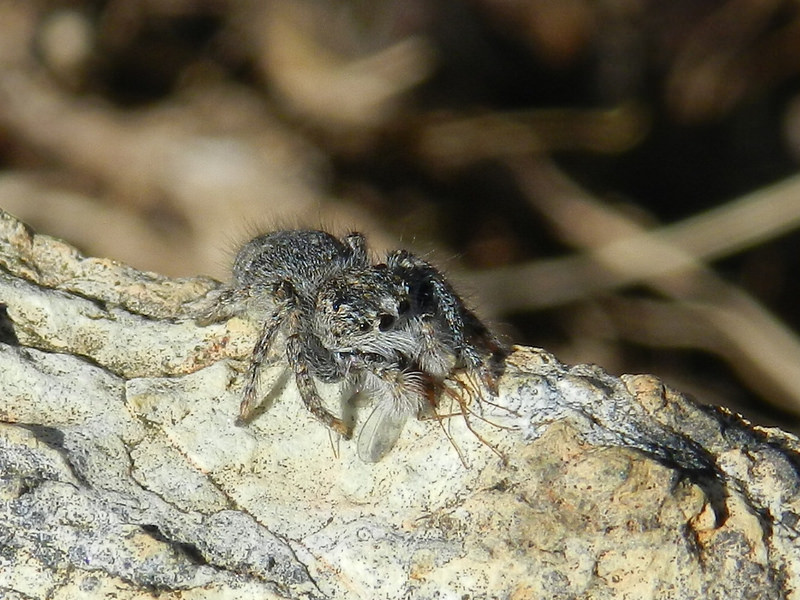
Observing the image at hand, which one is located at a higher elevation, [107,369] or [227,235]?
[227,235]

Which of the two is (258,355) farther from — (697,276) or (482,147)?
(482,147)

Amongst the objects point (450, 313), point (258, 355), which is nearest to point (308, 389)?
point (258, 355)

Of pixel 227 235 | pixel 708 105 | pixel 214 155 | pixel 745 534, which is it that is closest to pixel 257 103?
pixel 214 155

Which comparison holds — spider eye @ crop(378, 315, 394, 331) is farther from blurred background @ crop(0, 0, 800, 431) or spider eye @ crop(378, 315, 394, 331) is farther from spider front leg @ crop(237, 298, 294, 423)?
blurred background @ crop(0, 0, 800, 431)

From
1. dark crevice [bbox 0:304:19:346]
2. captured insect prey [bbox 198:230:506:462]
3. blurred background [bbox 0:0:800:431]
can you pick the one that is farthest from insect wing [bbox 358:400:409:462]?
blurred background [bbox 0:0:800:431]

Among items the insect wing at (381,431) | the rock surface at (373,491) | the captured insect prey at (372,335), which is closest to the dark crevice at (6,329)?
the rock surface at (373,491)

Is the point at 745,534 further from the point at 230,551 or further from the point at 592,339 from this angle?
the point at 592,339
